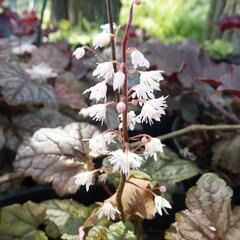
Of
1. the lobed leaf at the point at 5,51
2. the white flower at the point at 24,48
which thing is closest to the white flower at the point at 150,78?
the lobed leaf at the point at 5,51

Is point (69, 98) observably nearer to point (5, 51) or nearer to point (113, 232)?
point (5, 51)

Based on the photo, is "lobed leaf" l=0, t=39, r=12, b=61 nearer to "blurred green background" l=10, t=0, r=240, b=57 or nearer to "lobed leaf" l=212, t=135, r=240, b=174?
"blurred green background" l=10, t=0, r=240, b=57

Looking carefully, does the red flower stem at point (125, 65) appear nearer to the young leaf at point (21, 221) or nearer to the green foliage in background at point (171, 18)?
the young leaf at point (21, 221)

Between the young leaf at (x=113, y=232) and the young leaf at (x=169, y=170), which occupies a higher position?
the young leaf at (x=113, y=232)

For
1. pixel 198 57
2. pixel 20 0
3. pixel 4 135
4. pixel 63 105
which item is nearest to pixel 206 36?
pixel 198 57

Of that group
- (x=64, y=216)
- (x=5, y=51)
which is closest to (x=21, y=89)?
(x=5, y=51)

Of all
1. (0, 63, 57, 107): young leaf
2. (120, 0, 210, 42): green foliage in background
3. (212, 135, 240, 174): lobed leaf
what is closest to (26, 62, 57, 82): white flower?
(0, 63, 57, 107): young leaf

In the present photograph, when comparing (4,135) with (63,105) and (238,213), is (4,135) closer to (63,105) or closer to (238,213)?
(63,105)
